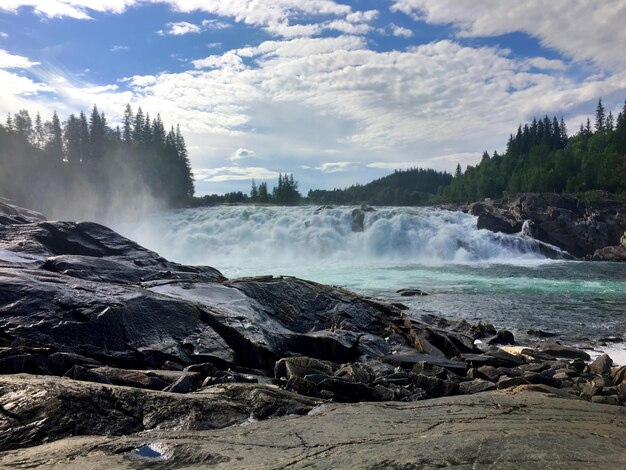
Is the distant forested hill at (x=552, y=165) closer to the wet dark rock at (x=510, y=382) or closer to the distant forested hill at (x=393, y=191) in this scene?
the distant forested hill at (x=393, y=191)

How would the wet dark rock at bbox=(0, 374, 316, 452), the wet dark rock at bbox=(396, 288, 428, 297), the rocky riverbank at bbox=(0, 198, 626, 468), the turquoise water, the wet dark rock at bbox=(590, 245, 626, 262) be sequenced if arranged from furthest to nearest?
the wet dark rock at bbox=(590, 245, 626, 262), the turquoise water, the wet dark rock at bbox=(396, 288, 428, 297), the rocky riverbank at bbox=(0, 198, 626, 468), the wet dark rock at bbox=(0, 374, 316, 452)

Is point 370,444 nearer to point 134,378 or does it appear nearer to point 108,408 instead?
point 108,408

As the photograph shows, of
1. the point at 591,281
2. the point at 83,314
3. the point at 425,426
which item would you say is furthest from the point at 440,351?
the point at 591,281

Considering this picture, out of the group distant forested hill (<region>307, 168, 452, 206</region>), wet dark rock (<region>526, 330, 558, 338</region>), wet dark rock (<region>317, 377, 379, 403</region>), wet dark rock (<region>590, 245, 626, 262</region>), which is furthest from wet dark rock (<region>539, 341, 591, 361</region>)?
distant forested hill (<region>307, 168, 452, 206</region>)

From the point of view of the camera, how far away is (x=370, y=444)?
13.5 feet

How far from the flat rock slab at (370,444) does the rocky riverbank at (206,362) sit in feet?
0.14

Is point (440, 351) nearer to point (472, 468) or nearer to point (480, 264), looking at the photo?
point (472, 468)

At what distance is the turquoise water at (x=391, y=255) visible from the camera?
2375cm

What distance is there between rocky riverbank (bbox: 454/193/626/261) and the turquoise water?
12.6ft

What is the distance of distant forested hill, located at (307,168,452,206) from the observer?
420ft

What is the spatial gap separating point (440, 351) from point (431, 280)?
1792cm

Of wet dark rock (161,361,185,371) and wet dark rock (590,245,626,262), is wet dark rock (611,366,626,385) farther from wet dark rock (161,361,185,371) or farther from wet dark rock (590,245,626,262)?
wet dark rock (590,245,626,262)

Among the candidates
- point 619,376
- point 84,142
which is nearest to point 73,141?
point 84,142

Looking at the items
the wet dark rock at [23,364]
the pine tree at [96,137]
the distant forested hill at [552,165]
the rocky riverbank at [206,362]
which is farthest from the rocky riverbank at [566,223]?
the pine tree at [96,137]
